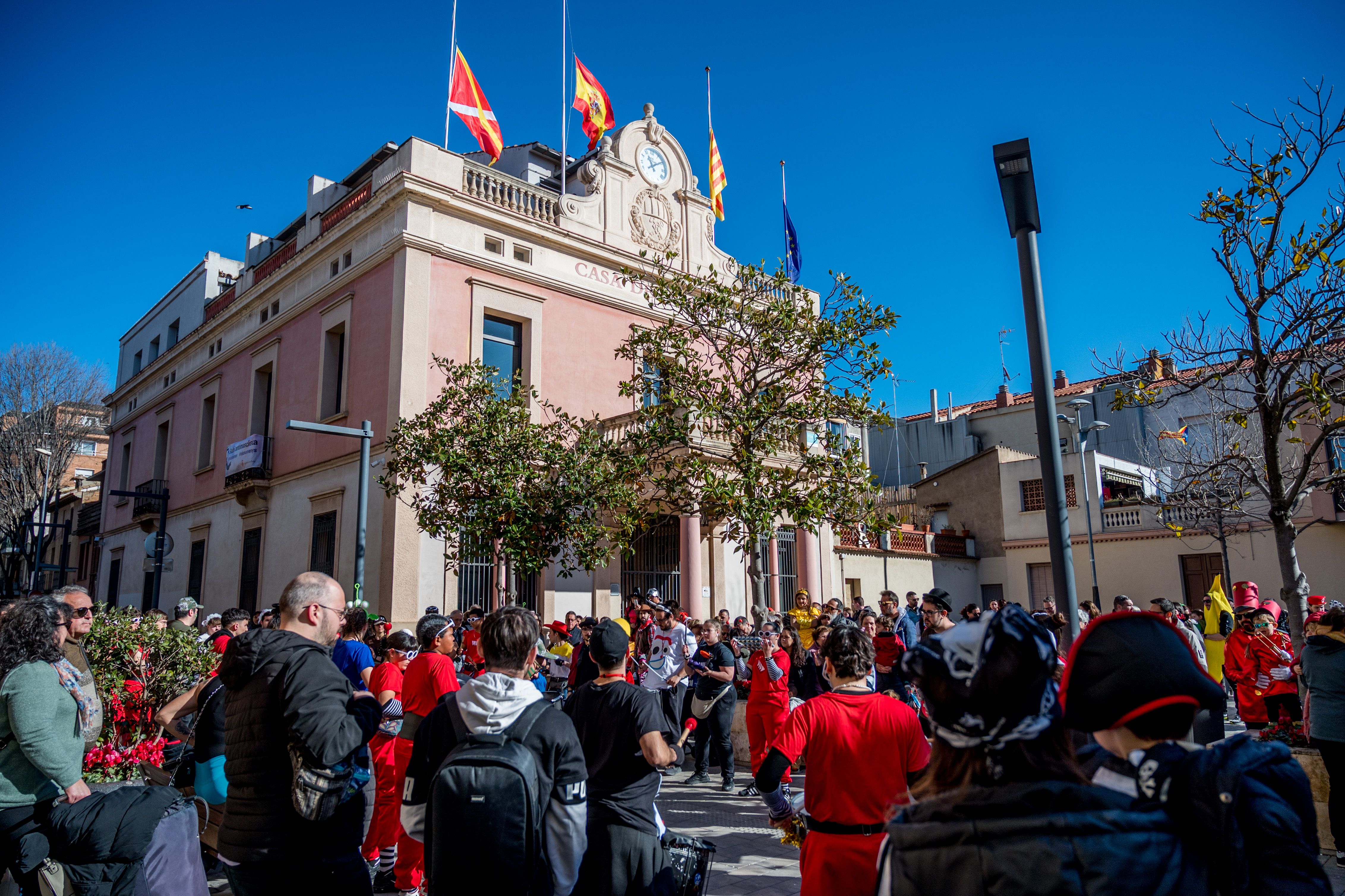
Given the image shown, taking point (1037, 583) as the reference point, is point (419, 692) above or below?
below

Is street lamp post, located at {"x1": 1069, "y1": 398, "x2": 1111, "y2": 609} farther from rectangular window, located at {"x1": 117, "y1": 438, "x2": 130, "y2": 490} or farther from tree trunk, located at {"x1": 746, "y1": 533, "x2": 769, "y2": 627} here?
rectangular window, located at {"x1": 117, "y1": 438, "x2": 130, "y2": 490}

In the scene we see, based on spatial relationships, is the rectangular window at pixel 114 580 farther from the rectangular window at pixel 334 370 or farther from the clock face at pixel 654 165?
the clock face at pixel 654 165

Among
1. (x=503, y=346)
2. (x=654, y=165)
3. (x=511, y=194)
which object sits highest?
(x=654, y=165)

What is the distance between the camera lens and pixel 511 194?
20.1m

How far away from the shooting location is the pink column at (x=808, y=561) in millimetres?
20438

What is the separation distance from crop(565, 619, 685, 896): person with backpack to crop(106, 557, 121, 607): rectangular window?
1296 inches

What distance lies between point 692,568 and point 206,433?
17.1m

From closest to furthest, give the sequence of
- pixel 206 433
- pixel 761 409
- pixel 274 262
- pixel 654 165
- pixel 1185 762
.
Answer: pixel 1185 762, pixel 761 409, pixel 654 165, pixel 274 262, pixel 206 433

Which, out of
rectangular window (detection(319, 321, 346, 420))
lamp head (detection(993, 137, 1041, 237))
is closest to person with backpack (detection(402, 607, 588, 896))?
lamp head (detection(993, 137, 1041, 237))

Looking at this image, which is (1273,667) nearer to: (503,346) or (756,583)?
(756,583)

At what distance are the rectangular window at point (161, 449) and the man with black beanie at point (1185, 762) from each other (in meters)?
32.8

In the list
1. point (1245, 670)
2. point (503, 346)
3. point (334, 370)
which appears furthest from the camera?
point (334, 370)

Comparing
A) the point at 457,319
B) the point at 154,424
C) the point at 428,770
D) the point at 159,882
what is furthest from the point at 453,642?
the point at 154,424

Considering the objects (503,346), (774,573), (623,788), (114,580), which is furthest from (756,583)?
(114,580)
